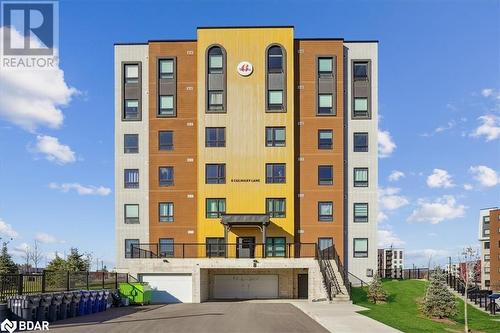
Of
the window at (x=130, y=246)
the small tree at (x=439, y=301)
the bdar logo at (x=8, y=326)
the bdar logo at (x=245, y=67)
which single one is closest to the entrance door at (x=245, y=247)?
the window at (x=130, y=246)

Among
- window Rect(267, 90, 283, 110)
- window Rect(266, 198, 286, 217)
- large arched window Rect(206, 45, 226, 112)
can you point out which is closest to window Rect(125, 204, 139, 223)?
large arched window Rect(206, 45, 226, 112)

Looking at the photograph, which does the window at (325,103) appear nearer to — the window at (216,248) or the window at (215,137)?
the window at (215,137)

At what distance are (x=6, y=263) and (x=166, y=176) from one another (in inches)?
607

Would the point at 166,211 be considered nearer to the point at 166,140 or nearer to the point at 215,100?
the point at 166,140

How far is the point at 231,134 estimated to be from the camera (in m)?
40.2

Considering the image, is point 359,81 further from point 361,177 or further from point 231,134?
point 231,134

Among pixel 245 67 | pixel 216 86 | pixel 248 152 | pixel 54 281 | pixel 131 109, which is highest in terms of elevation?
pixel 245 67

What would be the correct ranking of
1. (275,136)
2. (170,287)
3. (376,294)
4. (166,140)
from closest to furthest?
(376,294) → (170,287) → (275,136) → (166,140)

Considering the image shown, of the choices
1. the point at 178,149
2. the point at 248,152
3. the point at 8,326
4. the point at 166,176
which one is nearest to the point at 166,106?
the point at 178,149

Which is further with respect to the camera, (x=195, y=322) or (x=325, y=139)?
(x=325, y=139)

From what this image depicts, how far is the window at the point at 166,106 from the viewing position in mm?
41312

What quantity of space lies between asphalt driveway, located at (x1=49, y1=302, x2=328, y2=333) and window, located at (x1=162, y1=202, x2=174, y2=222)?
553 inches

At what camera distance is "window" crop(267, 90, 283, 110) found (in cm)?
4034

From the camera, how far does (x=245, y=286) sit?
39.2 metres
